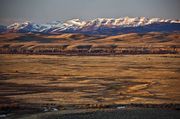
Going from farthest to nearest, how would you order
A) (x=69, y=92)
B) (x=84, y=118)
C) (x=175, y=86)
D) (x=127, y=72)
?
(x=127, y=72), (x=175, y=86), (x=69, y=92), (x=84, y=118)

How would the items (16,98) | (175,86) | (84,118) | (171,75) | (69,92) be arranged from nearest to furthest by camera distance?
(84,118) → (16,98) → (69,92) → (175,86) → (171,75)

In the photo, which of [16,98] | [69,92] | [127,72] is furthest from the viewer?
[127,72]

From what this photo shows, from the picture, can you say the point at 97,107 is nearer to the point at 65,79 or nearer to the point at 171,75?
the point at 65,79

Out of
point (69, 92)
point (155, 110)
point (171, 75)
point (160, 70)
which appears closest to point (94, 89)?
point (69, 92)

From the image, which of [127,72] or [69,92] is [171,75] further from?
[69,92]

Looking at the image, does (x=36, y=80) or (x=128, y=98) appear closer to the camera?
(x=128, y=98)

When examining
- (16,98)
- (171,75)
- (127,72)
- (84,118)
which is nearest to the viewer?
(84,118)

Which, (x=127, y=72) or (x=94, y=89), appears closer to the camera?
(x=94, y=89)

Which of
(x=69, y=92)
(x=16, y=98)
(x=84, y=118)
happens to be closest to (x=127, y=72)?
(x=69, y=92)

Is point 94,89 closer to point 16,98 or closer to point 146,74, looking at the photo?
point 16,98
